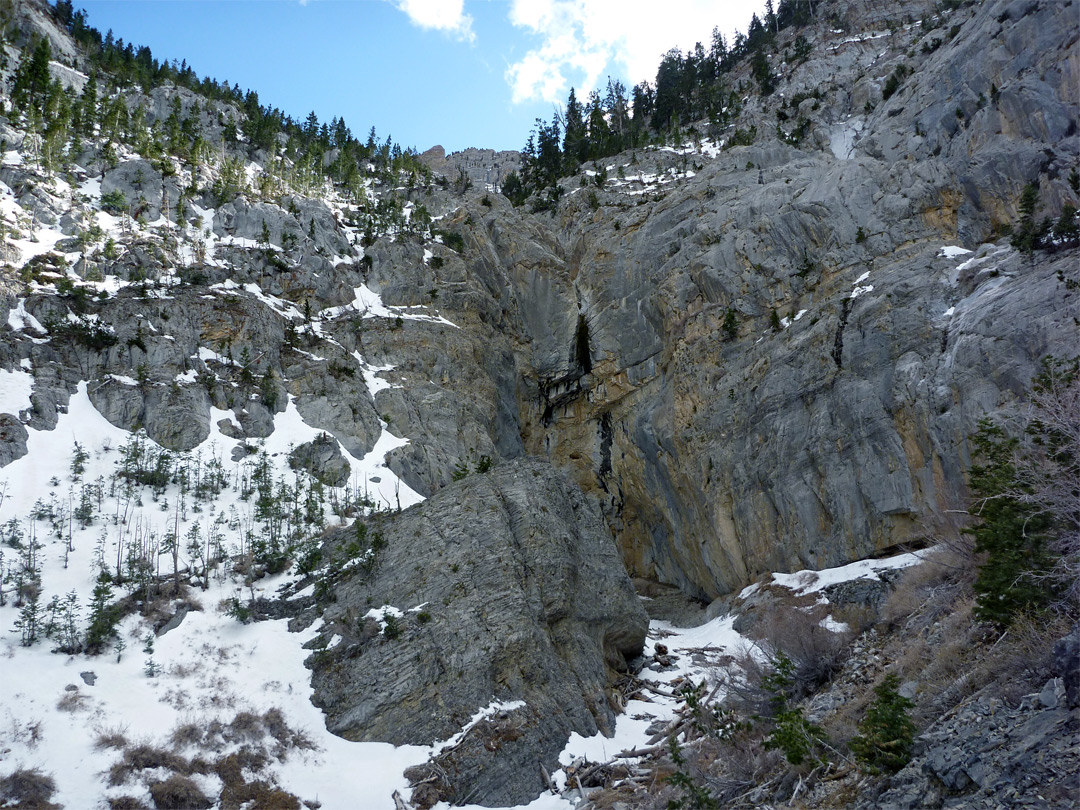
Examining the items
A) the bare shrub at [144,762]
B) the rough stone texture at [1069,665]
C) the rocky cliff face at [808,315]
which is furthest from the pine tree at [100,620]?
the rough stone texture at [1069,665]

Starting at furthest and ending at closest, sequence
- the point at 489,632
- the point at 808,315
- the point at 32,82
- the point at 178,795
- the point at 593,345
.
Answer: the point at 32,82
the point at 593,345
the point at 808,315
the point at 489,632
the point at 178,795

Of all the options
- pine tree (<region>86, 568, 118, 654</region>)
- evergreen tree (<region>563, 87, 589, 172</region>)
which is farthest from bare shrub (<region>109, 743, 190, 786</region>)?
evergreen tree (<region>563, 87, 589, 172</region>)

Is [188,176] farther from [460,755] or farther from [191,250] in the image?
[460,755]

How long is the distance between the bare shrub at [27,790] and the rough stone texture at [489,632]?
711 centimetres

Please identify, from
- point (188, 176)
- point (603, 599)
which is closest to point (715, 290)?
point (603, 599)

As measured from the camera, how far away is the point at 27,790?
52.6 feet

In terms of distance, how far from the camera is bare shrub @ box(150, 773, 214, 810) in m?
16.8

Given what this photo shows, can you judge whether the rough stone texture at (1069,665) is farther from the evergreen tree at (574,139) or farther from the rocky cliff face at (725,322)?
the evergreen tree at (574,139)

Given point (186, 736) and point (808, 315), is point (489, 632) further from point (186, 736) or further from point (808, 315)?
point (808, 315)

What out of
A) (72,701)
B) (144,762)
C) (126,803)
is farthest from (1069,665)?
(72,701)

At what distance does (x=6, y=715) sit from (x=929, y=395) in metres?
34.7

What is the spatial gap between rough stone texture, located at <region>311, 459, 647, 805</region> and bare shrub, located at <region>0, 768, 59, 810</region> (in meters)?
7.11

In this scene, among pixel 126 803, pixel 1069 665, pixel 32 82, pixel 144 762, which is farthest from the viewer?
pixel 32 82

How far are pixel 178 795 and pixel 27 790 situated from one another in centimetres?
327
